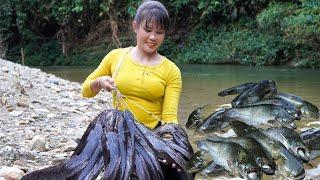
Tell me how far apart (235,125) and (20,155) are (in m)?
1.65

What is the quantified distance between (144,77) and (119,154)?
581 millimetres

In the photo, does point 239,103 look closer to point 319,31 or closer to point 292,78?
point 292,78

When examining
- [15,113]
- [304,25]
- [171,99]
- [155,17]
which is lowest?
[15,113]

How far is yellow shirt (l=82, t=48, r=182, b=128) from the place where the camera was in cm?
279

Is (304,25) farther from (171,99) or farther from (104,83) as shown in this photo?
(104,83)

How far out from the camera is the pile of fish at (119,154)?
2.32m

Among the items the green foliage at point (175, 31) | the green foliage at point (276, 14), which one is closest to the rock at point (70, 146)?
the green foliage at point (175, 31)

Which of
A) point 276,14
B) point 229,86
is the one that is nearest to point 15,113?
point 229,86

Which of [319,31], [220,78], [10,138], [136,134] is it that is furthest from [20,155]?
[319,31]

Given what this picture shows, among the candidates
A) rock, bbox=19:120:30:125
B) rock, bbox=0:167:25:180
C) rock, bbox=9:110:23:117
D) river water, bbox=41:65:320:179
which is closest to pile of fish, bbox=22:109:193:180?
rock, bbox=0:167:25:180

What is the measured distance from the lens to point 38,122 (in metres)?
5.52

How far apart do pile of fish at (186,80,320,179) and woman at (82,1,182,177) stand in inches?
12.6

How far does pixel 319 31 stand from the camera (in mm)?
14586

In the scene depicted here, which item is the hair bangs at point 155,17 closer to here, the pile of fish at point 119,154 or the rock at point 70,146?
the pile of fish at point 119,154
